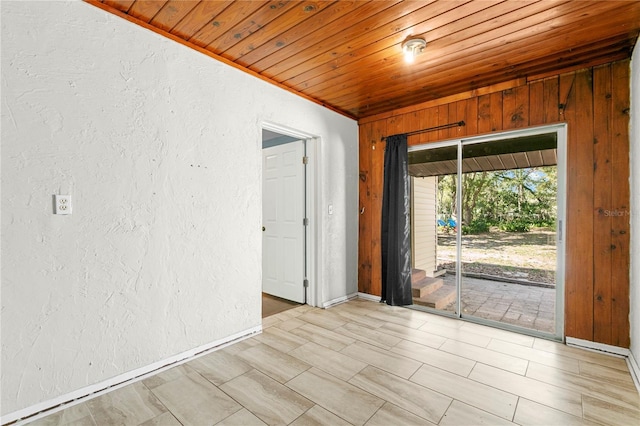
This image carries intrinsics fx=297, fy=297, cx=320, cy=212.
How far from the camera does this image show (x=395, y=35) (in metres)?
2.20

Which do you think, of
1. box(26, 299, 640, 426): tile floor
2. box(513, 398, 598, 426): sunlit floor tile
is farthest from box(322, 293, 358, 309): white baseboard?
box(513, 398, 598, 426): sunlit floor tile

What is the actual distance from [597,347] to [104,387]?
148 inches

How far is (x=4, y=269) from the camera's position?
1582 millimetres

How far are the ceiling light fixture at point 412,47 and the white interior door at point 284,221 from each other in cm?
163

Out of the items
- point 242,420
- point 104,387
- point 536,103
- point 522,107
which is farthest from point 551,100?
point 104,387

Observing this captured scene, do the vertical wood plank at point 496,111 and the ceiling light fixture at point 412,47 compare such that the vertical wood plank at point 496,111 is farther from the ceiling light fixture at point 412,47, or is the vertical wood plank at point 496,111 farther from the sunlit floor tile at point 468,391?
the sunlit floor tile at point 468,391

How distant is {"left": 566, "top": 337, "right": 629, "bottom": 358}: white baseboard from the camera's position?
239cm

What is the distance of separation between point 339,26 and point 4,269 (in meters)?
2.48

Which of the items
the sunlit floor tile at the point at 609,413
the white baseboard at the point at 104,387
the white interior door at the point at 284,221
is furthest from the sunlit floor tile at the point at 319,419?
the white interior door at the point at 284,221

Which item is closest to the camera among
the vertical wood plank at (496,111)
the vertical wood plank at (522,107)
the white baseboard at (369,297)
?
the vertical wood plank at (522,107)

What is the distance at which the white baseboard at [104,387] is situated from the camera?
164 cm

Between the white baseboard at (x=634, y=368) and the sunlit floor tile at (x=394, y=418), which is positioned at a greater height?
the white baseboard at (x=634, y=368)

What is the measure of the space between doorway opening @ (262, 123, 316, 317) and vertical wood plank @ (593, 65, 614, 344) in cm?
265

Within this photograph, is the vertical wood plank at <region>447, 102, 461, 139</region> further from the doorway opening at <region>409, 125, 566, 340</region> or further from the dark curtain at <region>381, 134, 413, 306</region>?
the dark curtain at <region>381, 134, 413, 306</region>
